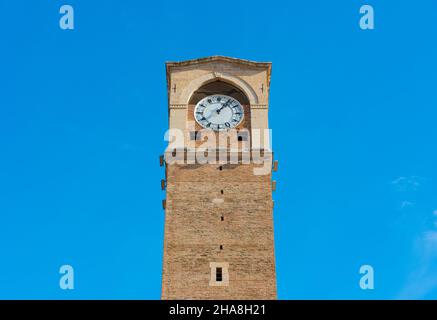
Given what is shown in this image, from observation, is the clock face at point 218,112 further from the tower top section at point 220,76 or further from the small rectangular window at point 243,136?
the tower top section at point 220,76

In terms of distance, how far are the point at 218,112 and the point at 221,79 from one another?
2.16 meters

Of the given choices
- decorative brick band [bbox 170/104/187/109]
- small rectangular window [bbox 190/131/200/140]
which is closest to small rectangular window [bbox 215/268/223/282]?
small rectangular window [bbox 190/131/200/140]

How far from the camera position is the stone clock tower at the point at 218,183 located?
32812 millimetres

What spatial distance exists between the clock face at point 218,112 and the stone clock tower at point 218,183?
5 centimetres

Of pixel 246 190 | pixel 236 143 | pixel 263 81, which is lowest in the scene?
pixel 246 190

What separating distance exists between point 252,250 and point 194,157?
562 centimetres

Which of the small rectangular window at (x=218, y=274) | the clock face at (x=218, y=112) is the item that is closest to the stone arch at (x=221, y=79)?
the clock face at (x=218, y=112)

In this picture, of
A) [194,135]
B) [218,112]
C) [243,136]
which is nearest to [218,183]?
[194,135]

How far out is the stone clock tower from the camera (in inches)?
1292
